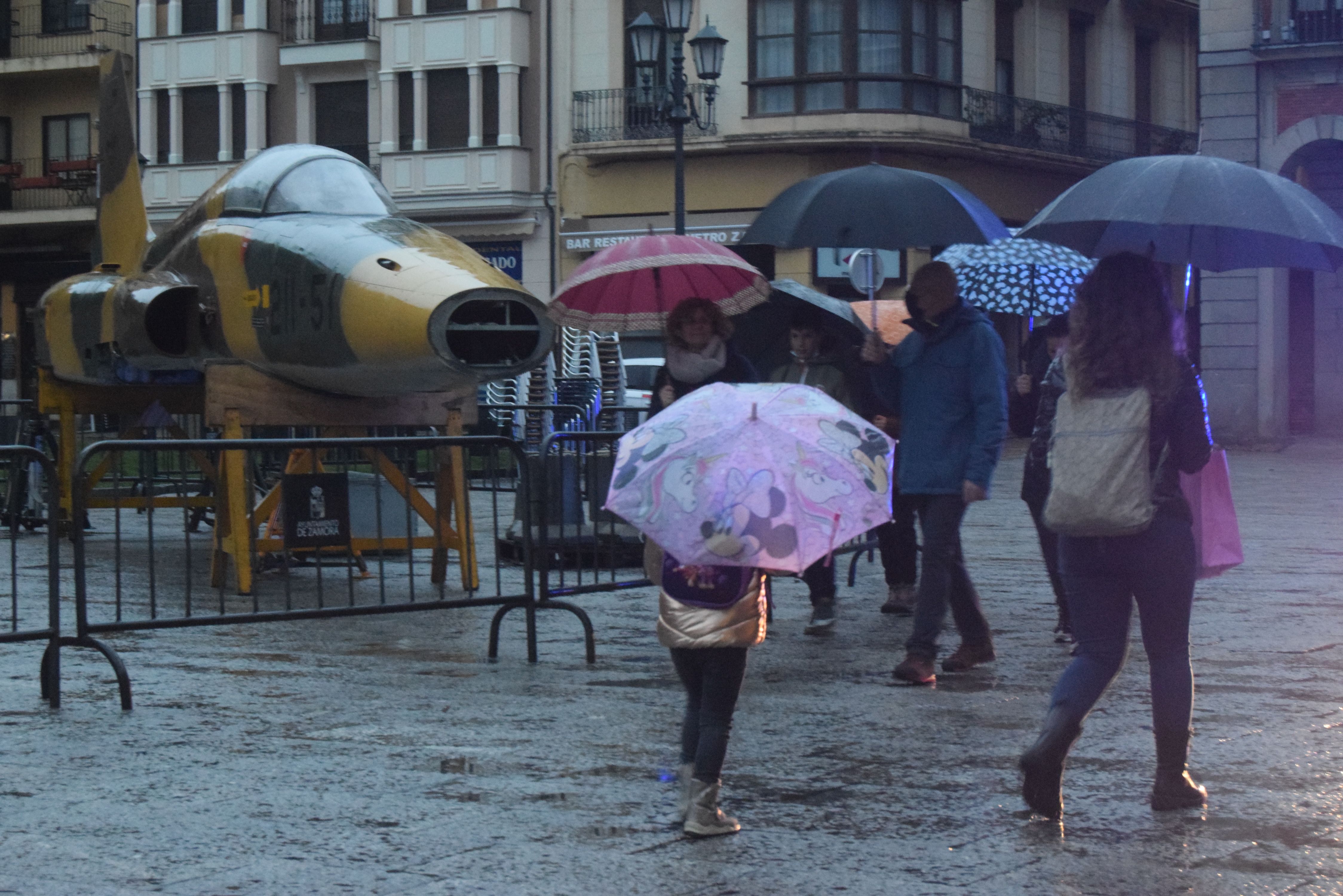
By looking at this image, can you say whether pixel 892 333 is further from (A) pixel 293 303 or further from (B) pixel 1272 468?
(B) pixel 1272 468

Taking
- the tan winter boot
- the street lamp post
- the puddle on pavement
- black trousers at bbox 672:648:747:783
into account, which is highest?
the street lamp post

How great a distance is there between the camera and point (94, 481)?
10.6m

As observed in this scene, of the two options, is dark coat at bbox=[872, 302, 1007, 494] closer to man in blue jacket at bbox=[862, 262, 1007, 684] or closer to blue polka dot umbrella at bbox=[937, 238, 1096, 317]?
man in blue jacket at bbox=[862, 262, 1007, 684]

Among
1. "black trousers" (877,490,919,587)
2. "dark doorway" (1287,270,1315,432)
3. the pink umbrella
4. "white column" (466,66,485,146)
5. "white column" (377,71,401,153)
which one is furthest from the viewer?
"white column" (377,71,401,153)

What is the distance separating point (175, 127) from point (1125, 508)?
37.8 metres

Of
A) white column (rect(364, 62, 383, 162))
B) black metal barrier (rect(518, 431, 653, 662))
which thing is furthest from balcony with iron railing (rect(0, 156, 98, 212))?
black metal barrier (rect(518, 431, 653, 662))

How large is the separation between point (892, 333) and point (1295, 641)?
11.7 feet

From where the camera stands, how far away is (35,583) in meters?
11.8

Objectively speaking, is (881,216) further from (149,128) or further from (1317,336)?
(149,128)

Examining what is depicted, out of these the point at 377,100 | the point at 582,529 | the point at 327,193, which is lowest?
the point at 582,529

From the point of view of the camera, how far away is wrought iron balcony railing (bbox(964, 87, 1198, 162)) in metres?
34.8

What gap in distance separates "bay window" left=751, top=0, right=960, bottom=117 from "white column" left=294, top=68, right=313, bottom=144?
34.4 feet

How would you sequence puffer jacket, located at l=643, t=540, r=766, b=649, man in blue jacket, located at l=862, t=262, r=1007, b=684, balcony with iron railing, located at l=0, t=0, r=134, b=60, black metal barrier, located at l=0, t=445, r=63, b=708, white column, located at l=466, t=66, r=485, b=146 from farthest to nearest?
balcony with iron railing, located at l=0, t=0, r=134, b=60, white column, located at l=466, t=66, r=485, b=146, man in blue jacket, located at l=862, t=262, r=1007, b=684, black metal barrier, located at l=0, t=445, r=63, b=708, puffer jacket, located at l=643, t=540, r=766, b=649

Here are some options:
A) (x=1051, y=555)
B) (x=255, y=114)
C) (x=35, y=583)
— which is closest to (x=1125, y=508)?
(x=1051, y=555)
